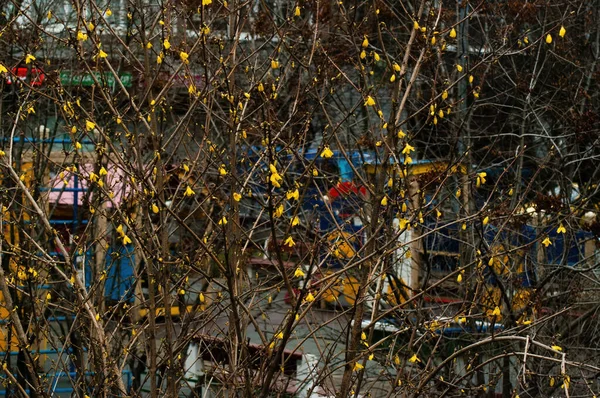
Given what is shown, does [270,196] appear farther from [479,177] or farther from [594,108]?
[594,108]

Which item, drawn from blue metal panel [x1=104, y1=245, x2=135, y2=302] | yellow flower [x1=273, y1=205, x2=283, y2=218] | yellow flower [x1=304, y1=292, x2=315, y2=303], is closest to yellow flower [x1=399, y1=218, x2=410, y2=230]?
yellow flower [x1=304, y1=292, x2=315, y2=303]

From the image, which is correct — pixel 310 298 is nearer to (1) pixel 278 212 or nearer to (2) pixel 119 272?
(1) pixel 278 212

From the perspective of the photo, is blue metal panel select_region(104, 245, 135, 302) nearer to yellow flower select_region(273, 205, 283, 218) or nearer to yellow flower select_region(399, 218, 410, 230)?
yellow flower select_region(273, 205, 283, 218)

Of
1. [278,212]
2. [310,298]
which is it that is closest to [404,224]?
[310,298]

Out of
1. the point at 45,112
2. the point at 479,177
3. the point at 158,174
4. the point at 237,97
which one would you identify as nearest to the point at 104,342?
the point at 158,174

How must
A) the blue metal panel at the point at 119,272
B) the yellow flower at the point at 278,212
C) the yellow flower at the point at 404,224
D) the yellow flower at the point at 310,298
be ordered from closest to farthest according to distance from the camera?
the yellow flower at the point at 278,212, the yellow flower at the point at 310,298, the yellow flower at the point at 404,224, the blue metal panel at the point at 119,272

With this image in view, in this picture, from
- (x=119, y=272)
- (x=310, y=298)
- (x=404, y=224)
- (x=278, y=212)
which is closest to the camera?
(x=278, y=212)

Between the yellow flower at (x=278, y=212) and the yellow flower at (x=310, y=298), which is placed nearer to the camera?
the yellow flower at (x=278, y=212)

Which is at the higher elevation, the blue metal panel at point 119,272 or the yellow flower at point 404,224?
the yellow flower at point 404,224

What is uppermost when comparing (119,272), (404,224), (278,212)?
(404,224)

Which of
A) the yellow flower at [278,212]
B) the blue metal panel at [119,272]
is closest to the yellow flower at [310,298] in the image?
the yellow flower at [278,212]

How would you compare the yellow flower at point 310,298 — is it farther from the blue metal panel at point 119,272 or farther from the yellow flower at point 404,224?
the blue metal panel at point 119,272

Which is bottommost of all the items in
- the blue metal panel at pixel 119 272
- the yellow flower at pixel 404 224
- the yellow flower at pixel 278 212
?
the blue metal panel at pixel 119 272

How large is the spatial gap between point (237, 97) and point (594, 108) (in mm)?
5970
